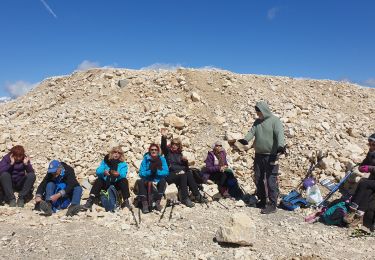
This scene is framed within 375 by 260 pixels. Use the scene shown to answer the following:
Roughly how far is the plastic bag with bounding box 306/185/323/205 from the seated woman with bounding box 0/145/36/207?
21.0 feet

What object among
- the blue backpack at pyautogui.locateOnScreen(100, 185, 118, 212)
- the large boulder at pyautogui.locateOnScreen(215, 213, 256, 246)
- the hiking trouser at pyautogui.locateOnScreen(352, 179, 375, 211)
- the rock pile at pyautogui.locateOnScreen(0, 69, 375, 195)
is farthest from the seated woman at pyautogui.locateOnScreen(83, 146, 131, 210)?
the hiking trouser at pyautogui.locateOnScreen(352, 179, 375, 211)

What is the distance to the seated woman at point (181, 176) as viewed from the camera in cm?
871

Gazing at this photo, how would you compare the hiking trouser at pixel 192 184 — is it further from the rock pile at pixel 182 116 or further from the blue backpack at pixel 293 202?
the blue backpack at pixel 293 202

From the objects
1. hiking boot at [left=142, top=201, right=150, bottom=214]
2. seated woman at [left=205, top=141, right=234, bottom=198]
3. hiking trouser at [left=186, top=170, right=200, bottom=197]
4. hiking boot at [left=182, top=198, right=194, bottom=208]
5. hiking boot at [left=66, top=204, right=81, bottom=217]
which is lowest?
hiking boot at [left=66, top=204, right=81, bottom=217]

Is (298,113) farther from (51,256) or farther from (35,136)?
(51,256)

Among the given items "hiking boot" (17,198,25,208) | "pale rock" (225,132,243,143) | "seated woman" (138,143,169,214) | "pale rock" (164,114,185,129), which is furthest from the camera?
"pale rock" (164,114,185,129)

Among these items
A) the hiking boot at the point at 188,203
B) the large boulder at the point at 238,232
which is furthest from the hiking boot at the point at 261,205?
the large boulder at the point at 238,232

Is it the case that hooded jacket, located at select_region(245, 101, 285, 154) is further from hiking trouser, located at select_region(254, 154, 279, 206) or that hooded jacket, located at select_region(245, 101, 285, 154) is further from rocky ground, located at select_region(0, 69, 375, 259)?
rocky ground, located at select_region(0, 69, 375, 259)

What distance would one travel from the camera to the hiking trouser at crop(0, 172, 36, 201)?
8367 millimetres

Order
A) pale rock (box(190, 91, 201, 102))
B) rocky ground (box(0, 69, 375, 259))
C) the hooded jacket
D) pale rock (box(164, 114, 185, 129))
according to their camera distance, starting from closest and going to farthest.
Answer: rocky ground (box(0, 69, 375, 259)) < the hooded jacket < pale rock (box(164, 114, 185, 129)) < pale rock (box(190, 91, 201, 102))

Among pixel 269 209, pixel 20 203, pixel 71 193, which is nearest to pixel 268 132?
pixel 269 209

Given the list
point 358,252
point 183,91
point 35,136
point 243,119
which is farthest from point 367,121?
point 35,136

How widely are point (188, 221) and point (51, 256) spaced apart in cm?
272

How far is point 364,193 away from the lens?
289 inches
